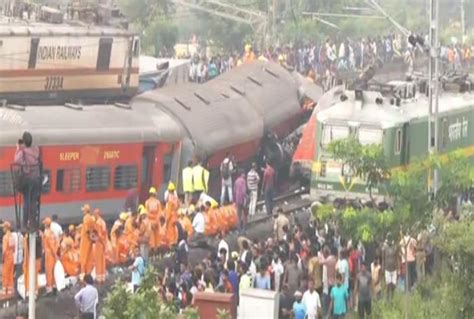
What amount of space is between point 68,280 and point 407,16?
33.8m

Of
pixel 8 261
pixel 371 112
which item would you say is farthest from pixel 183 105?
pixel 8 261

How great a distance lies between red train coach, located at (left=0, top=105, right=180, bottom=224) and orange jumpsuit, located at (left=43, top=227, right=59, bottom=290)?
9.60 feet

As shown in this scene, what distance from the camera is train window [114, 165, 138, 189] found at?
85.4 feet

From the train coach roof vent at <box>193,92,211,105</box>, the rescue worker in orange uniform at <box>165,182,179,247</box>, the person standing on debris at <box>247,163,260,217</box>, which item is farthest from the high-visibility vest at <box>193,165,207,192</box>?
the train coach roof vent at <box>193,92,211,105</box>

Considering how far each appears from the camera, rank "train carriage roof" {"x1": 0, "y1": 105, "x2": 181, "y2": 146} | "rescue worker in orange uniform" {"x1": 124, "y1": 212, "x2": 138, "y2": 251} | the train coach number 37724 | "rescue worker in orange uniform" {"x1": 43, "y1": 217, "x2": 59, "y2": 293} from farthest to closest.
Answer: the train coach number 37724, "train carriage roof" {"x1": 0, "y1": 105, "x2": 181, "y2": 146}, "rescue worker in orange uniform" {"x1": 124, "y1": 212, "x2": 138, "y2": 251}, "rescue worker in orange uniform" {"x1": 43, "y1": 217, "x2": 59, "y2": 293}

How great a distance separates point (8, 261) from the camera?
2077 centimetres

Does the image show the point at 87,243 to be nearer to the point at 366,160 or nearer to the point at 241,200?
the point at 366,160

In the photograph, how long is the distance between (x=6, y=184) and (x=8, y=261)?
11.4 ft

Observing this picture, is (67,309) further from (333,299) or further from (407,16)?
(407,16)

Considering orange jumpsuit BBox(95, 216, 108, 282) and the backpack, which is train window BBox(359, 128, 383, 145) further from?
orange jumpsuit BBox(95, 216, 108, 282)

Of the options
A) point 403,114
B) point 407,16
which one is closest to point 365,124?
point 403,114

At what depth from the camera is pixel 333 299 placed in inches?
806

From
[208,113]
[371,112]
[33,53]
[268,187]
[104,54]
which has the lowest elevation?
[268,187]

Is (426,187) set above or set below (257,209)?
above
